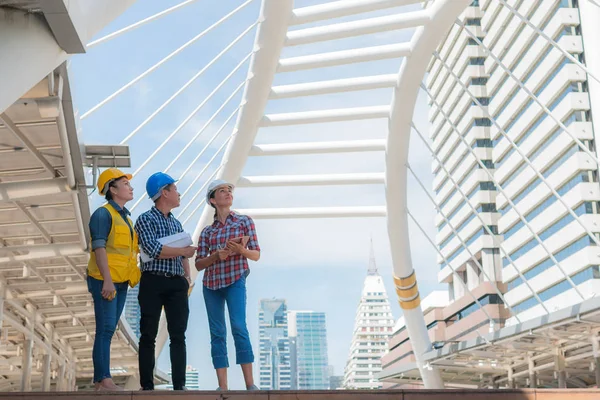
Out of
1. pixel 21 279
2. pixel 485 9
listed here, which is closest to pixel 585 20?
pixel 485 9

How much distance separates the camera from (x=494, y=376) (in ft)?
86.7

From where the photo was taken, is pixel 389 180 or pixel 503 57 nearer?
pixel 389 180

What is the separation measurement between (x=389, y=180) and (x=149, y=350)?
38.9 ft

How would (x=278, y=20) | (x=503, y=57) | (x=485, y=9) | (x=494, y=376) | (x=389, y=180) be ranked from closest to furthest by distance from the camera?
(x=278, y=20) → (x=389, y=180) → (x=494, y=376) → (x=503, y=57) → (x=485, y=9)

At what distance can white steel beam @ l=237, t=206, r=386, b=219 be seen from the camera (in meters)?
18.5

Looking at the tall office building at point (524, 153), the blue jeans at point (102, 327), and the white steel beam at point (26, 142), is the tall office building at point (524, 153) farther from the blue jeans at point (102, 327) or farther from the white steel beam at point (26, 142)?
the blue jeans at point (102, 327)

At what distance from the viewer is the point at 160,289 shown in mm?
6180

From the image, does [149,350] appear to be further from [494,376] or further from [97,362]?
[494,376]

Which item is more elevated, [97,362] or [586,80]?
[586,80]

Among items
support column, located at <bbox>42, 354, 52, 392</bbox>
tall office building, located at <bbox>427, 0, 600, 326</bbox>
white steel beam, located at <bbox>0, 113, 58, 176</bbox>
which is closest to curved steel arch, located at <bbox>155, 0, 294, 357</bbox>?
white steel beam, located at <bbox>0, 113, 58, 176</bbox>

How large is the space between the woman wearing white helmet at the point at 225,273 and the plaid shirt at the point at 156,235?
24cm

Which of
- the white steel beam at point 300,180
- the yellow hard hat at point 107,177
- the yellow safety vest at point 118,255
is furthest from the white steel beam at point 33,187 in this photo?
the white steel beam at point 300,180

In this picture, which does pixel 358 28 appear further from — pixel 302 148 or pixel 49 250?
pixel 49 250

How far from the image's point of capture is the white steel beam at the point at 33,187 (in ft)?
32.9
